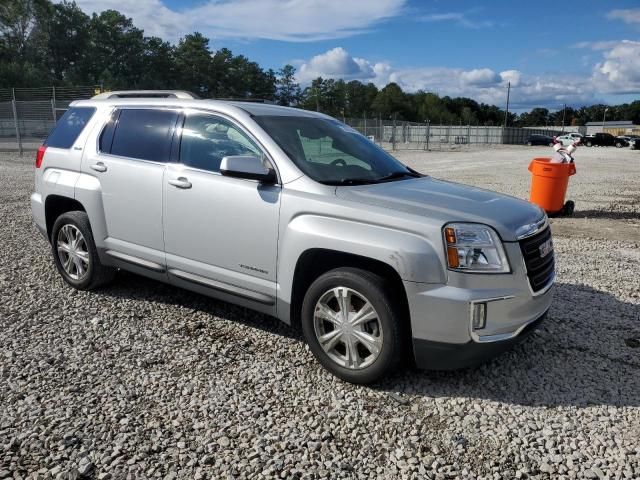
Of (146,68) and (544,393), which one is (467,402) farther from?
(146,68)

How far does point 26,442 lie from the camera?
284 cm

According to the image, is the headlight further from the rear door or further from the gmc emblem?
the rear door

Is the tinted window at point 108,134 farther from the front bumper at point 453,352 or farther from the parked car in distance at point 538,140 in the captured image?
the parked car in distance at point 538,140

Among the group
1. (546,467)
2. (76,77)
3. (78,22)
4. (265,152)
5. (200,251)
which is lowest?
(546,467)

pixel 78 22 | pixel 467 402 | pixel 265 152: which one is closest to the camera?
pixel 467 402

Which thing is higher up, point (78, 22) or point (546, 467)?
point (78, 22)

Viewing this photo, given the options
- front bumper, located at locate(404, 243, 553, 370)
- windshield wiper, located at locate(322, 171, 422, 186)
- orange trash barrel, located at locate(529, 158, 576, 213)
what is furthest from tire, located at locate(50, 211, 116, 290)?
orange trash barrel, located at locate(529, 158, 576, 213)

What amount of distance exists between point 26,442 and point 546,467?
9.09ft

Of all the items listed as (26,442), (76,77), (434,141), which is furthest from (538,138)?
(26,442)

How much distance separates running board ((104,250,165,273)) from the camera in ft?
14.6

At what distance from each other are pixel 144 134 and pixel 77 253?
4.68 feet

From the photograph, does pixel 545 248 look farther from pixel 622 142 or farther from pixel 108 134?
pixel 622 142

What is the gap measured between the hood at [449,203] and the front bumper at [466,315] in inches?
9.3

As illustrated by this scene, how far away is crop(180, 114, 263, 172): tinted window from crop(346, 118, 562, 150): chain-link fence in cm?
1569
